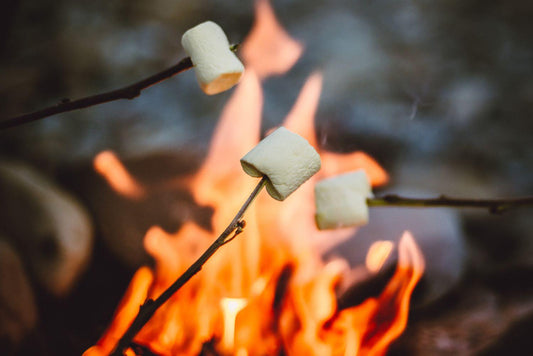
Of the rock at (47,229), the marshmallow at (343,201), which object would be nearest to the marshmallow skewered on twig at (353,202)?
the marshmallow at (343,201)

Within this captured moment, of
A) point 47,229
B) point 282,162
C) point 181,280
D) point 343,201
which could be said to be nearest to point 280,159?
point 282,162

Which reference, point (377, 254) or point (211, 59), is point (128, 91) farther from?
point (377, 254)

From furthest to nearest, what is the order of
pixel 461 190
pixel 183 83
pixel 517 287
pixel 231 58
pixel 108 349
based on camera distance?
1. pixel 183 83
2. pixel 461 190
3. pixel 517 287
4. pixel 108 349
5. pixel 231 58

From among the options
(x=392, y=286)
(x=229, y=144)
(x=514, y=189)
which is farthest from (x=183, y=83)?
(x=514, y=189)

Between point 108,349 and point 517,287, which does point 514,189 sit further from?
point 108,349

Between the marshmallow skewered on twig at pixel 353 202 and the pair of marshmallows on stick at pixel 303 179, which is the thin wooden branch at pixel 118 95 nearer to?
the pair of marshmallows on stick at pixel 303 179

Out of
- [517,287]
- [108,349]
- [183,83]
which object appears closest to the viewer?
[108,349]

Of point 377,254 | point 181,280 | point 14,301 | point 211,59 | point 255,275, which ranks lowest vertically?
point 377,254
